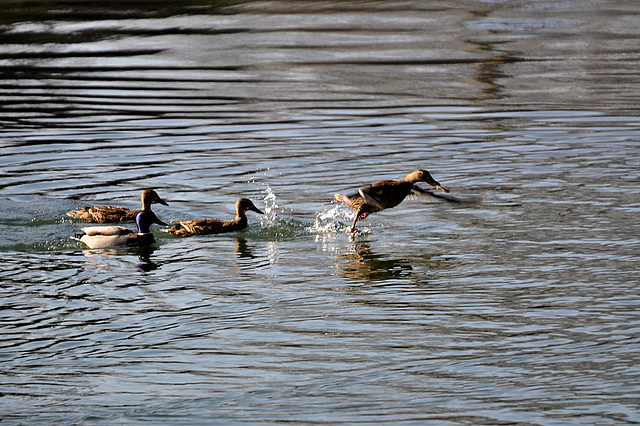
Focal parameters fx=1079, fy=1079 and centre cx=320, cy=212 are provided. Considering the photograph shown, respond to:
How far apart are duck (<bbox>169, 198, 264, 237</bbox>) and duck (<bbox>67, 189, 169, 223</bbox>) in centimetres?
48

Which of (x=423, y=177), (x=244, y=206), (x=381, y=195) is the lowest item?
(x=244, y=206)

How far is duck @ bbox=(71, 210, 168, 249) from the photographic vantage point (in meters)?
12.4

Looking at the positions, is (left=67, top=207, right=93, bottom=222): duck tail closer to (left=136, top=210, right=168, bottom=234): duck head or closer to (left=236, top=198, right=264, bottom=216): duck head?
(left=136, top=210, right=168, bottom=234): duck head

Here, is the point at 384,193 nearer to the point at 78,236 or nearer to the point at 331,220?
the point at 331,220

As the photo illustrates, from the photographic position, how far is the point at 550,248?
11.5 meters

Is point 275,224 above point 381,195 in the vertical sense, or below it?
below

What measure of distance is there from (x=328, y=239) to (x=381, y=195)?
83cm

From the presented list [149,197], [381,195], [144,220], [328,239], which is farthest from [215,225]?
[381,195]

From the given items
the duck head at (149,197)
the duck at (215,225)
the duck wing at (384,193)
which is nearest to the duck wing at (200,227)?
the duck at (215,225)

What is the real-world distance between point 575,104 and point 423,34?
9843mm

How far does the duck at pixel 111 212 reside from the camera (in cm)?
1335

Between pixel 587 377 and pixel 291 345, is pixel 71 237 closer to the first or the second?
pixel 291 345

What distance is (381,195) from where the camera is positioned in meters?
12.9

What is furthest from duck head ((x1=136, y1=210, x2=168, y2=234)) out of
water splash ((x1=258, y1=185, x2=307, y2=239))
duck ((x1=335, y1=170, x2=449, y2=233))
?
duck ((x1=335, y1=170, x2=449, y2=233))
